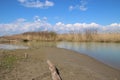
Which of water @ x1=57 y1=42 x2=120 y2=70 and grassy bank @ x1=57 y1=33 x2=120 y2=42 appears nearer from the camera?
water @ x1=57 y1=42 x2=120 y2=70

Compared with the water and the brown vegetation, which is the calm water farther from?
the brown vegetation

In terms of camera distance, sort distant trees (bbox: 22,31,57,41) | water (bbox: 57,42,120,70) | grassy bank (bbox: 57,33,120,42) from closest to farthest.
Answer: water (bbox: 57,42,120,70) → grassy bank (bbox: 57,33,120,42) → distant trees (bbox: 22,31,57,41)

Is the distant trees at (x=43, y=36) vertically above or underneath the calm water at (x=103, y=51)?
above

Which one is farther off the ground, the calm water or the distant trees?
the distant trees

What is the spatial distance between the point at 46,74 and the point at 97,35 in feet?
107

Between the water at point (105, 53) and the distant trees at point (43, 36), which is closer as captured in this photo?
the water at point (105, 53)

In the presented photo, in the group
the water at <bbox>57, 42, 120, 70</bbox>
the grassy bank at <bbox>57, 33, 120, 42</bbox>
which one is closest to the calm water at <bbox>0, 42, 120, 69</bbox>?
the water at <bbox>57, 42, 120, 70</bbox>

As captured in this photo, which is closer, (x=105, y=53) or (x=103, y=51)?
(x=105, y=53)

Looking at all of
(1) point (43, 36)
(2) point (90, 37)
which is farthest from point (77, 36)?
(1) point (43, 36)

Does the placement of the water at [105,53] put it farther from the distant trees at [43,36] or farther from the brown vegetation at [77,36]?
the distant trees at [43,36]

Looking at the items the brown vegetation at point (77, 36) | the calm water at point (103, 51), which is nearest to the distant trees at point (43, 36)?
the brown vegetation at point (77, 36)

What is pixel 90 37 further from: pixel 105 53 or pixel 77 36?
pixel 105 53

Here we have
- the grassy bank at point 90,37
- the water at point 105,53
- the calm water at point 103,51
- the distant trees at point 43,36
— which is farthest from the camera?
the distant trees at point 43,36

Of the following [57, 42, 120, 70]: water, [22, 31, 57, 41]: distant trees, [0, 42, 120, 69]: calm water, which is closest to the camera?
[57, 42, 120, 70]: water
